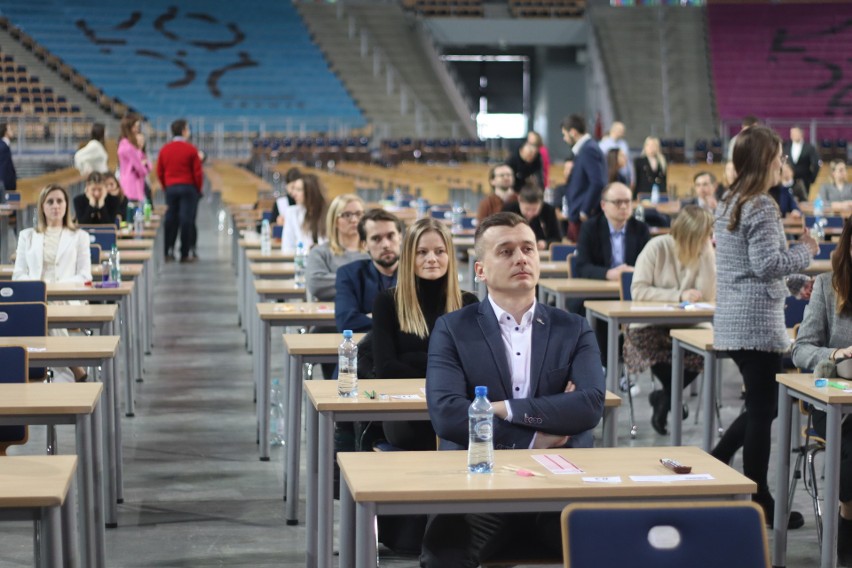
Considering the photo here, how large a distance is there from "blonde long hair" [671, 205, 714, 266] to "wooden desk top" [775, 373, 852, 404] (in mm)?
2310

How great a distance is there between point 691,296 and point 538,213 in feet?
10.5

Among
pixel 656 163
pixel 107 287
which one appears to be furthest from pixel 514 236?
pixel 656 163

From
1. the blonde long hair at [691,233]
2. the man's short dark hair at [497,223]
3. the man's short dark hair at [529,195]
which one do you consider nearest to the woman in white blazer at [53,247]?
Answer: the man's short dark hair at [529,195]

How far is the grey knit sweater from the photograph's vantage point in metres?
5.13

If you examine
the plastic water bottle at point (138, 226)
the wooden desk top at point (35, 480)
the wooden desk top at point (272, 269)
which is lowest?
the wooden desk top at point (35, 480)

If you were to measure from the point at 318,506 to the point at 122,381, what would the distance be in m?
4.57

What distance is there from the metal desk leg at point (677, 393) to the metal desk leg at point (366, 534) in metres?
3.14

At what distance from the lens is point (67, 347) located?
18.1ft

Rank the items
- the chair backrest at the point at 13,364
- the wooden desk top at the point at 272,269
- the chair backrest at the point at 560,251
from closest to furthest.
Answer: the chair backrest at the point at 13,364 < the wooden desk top at the point at 272,269 < the chair backrest at the point at 560,251

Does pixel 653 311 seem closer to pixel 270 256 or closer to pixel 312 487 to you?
pixel 312 487

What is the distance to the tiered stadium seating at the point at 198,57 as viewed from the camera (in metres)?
34.1

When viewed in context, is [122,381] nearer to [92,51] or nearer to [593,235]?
[593,235]

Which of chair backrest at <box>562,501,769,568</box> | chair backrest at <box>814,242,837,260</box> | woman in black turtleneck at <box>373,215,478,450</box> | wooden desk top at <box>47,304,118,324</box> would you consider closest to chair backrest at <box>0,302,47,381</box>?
wooden desk top at <box>47,304,118,324</box>

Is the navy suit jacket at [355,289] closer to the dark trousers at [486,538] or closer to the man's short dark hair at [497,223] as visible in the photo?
the man's short dark hair at [497,223]
